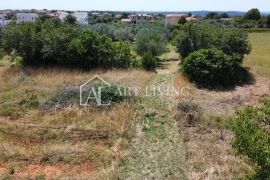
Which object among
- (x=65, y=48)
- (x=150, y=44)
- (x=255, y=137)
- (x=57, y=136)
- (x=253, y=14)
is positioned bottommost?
(x=57, y=136)

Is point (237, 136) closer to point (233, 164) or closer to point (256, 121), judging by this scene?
point (256, 121)

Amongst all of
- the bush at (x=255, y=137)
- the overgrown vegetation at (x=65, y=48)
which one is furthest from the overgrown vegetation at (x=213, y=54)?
the bush at (x=255, y=137)

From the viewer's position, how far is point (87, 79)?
1638 centimetres

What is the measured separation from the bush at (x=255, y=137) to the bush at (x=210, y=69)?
11.2m

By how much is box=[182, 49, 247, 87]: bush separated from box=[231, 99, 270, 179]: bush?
11.2m

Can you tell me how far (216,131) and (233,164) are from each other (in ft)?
7.33

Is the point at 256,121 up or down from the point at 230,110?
up

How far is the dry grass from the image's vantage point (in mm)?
8664

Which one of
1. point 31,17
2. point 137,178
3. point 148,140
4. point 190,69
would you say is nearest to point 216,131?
point 148,140

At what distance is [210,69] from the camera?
16.5 metres

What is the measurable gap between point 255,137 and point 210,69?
1194 cm

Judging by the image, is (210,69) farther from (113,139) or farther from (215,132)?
(113,139)

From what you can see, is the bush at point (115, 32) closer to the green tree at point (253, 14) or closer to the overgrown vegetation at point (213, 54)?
the overgrown vegetation at point (213, 54)

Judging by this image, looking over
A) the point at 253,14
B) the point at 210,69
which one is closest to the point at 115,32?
the point at 210,69
